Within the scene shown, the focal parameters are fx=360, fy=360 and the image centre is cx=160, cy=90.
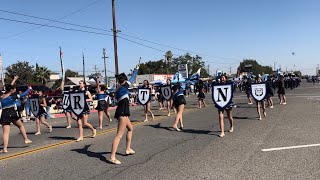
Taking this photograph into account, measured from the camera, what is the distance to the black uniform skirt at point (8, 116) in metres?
9.22

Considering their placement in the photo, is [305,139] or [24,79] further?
[24,79]

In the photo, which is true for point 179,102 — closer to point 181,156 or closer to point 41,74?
point 181,156

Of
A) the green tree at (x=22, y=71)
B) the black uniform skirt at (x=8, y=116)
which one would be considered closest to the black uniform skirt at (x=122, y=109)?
the black uniform skirt at (x=8, y=116)

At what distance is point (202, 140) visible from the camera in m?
9.59

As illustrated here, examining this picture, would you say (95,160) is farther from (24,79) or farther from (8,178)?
(24,79)

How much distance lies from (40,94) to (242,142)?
8.04m

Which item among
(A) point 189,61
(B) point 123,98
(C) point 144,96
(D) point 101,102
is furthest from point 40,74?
(B) point 123,98

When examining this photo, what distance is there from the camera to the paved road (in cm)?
634

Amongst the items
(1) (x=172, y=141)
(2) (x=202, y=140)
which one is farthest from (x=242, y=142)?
(1) (x=172, y=141)

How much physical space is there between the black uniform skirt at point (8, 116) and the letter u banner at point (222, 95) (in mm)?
5486

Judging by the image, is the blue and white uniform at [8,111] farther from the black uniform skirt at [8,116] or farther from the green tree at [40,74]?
the green tree at [40,74]

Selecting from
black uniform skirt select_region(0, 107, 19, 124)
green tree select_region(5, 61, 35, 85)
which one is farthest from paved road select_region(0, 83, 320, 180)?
green tree select_region(5, 61, 35, 85)

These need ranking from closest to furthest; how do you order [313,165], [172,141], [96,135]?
Result: [313,165] < [172,141] < [96,135]

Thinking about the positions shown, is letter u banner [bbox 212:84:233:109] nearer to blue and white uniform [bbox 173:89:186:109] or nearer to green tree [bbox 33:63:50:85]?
blue and white uniform [bbox 173:89:186:109]
